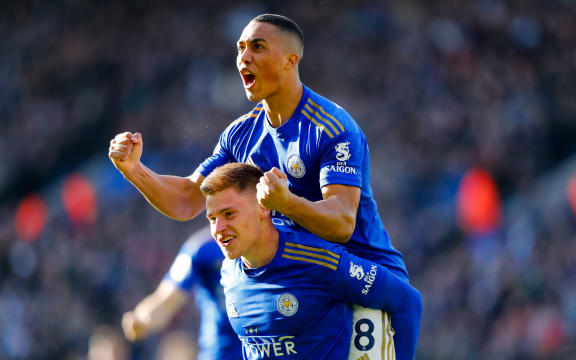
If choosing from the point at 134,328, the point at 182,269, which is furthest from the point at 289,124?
the point at 182,269

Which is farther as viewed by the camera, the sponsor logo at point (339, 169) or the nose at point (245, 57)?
the nose at point (245, 57)

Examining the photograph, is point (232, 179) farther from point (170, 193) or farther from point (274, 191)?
point (170, 193)

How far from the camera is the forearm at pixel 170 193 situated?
5.30 m

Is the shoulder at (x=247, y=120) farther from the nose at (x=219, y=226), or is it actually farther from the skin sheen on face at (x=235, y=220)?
the nose at (x=219, y=226)

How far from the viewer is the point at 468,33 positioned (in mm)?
17578

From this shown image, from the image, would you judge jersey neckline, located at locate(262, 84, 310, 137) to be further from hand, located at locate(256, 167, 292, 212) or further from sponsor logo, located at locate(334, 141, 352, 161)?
hand, located at locate(256, 167, 292, 212)

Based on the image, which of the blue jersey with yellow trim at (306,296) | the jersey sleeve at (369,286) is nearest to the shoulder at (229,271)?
the blue jersey with yellow trim at (306,296)

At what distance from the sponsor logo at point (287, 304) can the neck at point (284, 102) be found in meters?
1.03

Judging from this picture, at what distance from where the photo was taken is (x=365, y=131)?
53.5ft

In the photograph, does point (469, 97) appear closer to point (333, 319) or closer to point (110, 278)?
point (110, 278)

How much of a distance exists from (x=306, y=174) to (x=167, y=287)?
2289mm

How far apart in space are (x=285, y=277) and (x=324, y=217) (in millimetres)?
499

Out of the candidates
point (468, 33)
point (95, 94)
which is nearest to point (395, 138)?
point (468, 33)

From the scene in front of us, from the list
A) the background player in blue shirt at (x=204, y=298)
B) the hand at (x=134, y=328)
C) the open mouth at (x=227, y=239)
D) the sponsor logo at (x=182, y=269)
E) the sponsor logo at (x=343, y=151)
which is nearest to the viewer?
the open mouth at (x=227, y=239)
